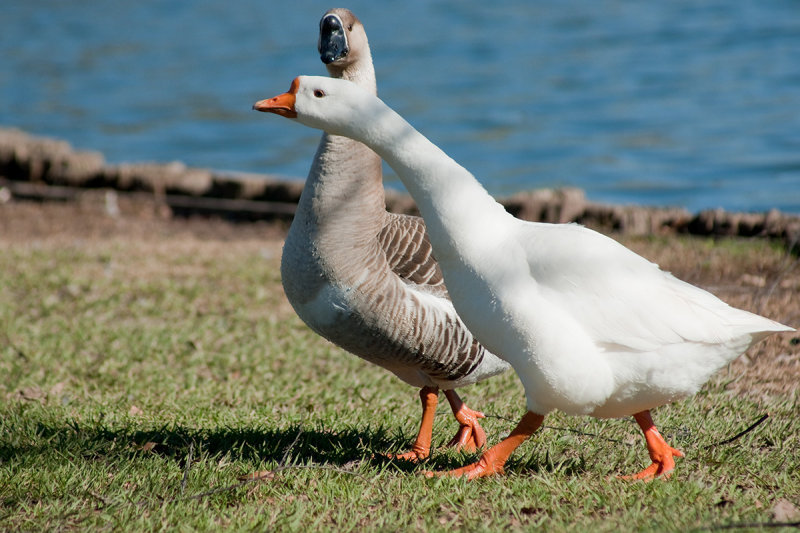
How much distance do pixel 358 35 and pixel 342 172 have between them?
71cm

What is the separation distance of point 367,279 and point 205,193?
272 inches

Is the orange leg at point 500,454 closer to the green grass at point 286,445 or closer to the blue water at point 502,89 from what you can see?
the green grass at point 286,445

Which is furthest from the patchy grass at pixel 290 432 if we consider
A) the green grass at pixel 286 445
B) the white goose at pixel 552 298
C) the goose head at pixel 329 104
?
the goose head at pixel 329 104

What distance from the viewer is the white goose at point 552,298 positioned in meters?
3.28

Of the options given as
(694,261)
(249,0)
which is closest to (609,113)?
(694,261)

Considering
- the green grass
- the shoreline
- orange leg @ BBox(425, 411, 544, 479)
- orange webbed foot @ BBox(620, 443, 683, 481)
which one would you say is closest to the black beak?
the green grass

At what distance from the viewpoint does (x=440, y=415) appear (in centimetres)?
496

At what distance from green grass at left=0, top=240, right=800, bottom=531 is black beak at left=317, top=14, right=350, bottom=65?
1.79m

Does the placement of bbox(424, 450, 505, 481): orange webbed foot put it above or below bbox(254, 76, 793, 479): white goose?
below

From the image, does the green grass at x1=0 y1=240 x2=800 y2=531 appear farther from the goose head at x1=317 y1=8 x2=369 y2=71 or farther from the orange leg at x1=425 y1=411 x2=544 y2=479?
the goose head at x1=317 y1=8 x2=369 y2=71

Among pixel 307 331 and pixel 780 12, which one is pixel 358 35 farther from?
pixel 780 12

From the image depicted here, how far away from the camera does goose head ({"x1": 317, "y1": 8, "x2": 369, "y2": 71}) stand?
14.4ft

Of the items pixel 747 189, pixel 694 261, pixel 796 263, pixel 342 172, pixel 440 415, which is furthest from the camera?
pixel 747 189

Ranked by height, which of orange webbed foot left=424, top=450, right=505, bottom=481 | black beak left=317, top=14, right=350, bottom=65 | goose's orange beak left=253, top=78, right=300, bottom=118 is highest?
black beak left=317, top=14, right=350, bottom=65
